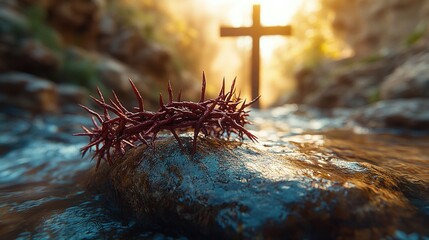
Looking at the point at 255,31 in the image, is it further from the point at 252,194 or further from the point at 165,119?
the point at 252,194

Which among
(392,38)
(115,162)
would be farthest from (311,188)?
(392,38)

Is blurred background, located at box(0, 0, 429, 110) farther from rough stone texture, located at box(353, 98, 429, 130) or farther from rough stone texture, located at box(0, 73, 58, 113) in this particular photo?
rough stone texture, located at box(353, 98, 429, 130)

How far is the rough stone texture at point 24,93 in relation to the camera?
27.0 feet

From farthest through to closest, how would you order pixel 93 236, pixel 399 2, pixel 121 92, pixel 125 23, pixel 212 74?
1. pixel 212 74
2. pixel 399 2
3. pixel 125 23
4. pixel 121 92
5. pixel 93 236

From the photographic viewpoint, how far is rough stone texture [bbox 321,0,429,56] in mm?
24703

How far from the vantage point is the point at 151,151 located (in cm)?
200

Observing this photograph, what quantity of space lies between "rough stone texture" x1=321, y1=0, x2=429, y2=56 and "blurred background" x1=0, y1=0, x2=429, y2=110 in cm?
10

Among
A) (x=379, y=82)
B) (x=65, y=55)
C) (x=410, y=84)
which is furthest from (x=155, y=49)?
(x=410, y=84)

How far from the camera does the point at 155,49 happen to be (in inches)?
787

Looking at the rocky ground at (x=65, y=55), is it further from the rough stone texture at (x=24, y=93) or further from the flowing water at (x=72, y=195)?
the flowing water at (x=72, y=195)

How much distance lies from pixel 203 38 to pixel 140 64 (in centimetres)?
2501

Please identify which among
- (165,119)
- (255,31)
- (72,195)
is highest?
(255,31)

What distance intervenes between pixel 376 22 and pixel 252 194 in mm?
34114

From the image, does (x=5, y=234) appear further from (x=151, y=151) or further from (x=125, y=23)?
(x=125, y=23)
